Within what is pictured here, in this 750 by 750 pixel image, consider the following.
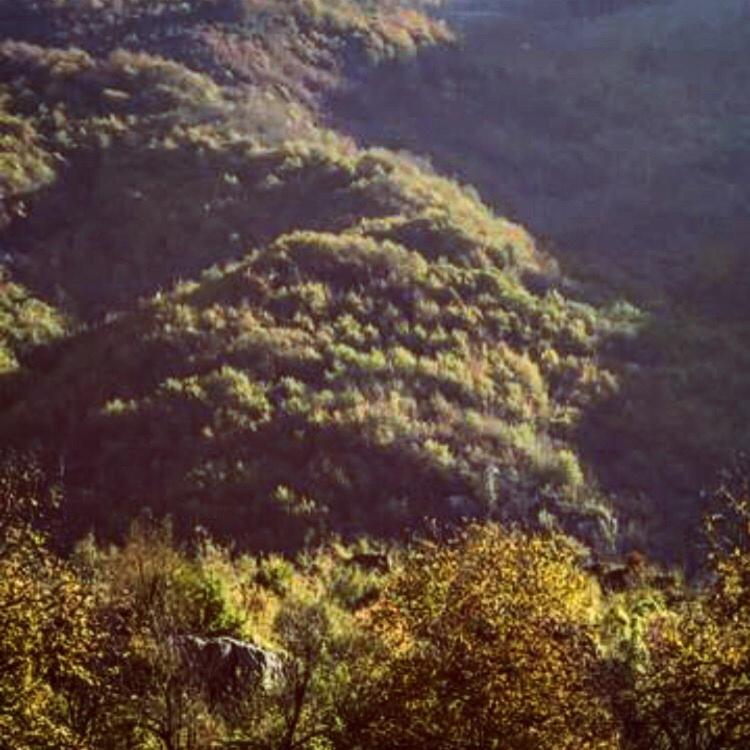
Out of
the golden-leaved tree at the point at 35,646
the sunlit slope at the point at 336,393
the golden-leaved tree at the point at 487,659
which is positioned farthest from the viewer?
the sunlit slope at the point at 336,393

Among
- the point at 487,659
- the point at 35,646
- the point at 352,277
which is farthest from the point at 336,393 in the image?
the point at 35,646

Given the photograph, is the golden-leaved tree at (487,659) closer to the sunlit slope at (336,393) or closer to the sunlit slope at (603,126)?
the sunlit slope at (336,393)

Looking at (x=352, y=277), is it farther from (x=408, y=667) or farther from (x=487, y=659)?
(x=487, y=659)

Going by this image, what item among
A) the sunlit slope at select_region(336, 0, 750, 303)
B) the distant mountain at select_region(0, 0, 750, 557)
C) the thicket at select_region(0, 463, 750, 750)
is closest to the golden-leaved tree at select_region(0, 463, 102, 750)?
the thicket at select_region(0, 463, 750, 750)

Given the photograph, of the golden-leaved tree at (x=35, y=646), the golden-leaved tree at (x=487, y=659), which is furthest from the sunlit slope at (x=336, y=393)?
the golden-leaved tree at (x=35, y=646)

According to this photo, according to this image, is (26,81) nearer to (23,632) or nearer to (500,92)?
(500,92)

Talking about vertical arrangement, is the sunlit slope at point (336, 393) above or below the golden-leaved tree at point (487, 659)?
below

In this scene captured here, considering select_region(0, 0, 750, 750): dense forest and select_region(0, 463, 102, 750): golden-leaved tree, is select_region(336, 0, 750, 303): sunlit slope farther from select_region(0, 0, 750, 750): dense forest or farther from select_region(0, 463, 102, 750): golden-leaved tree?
select_region(0, 463, 102, 750): golden-leaved tree

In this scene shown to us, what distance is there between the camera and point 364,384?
2534 centimetres

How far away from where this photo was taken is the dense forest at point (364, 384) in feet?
32.6

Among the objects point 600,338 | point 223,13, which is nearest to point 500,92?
point 223,13

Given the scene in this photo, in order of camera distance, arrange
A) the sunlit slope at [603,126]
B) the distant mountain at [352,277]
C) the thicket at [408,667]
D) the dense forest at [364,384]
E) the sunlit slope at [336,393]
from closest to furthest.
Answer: the thicket at [408,667] → the dense forest at [364,384] → the sunlit slope at [336,393] → the distant mountain at [352,277] → the sunlit slope at [603,126]

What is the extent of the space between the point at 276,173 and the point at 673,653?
28813 millimetres

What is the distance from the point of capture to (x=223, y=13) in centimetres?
4997
